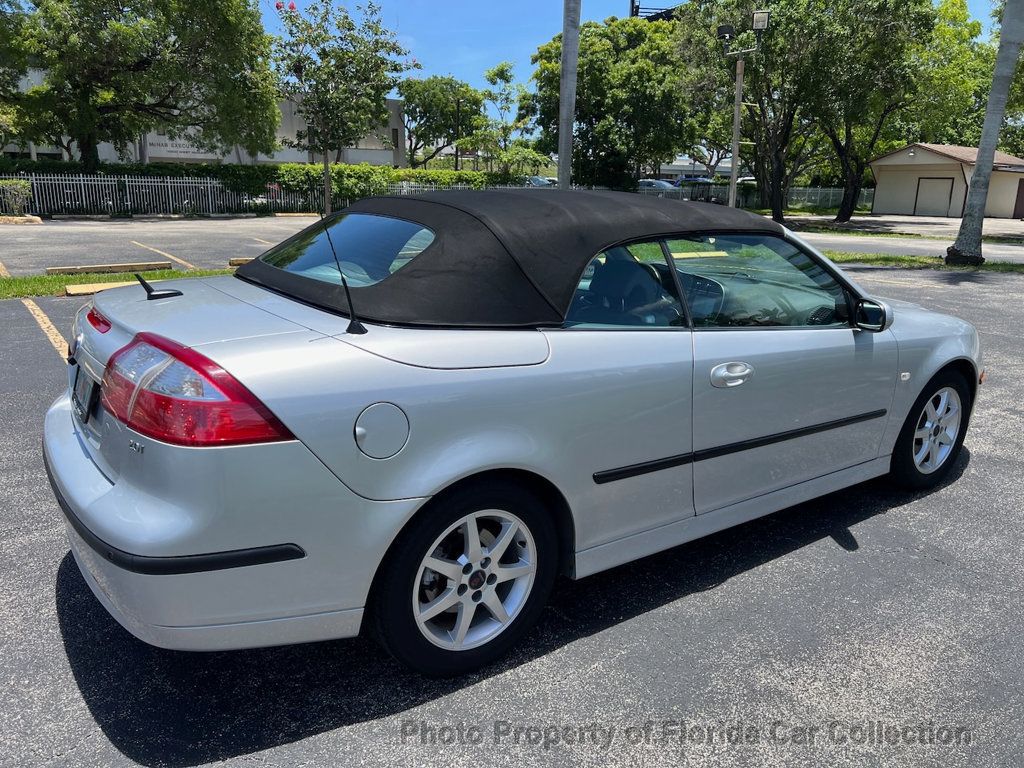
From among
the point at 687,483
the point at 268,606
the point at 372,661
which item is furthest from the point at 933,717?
the point at 268,606

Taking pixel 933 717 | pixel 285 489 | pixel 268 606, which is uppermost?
pixel 285 489

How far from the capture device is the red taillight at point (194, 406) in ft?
6.87

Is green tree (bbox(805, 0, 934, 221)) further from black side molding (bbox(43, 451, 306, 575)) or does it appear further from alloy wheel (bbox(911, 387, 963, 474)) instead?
black side molding (bbox(43, 451, 306, 575))

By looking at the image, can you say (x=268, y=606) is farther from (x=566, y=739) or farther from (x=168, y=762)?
(x=566, y=739)

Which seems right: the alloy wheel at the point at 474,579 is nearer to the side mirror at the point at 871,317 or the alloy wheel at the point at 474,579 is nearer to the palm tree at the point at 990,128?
the side mirror at the point at 871,317

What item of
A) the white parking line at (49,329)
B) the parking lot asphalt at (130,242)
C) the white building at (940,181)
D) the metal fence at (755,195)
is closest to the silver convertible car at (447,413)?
the white parking line at (49,329)

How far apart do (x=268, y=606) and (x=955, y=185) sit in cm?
5138

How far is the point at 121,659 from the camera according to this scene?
2.64 metres

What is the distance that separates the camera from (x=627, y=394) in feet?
9.04

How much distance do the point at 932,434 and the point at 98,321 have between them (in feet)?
13.5

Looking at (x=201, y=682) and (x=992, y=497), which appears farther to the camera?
(x=992, y=497)

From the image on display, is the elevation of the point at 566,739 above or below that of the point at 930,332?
below

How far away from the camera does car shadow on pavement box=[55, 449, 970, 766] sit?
7.57 ft

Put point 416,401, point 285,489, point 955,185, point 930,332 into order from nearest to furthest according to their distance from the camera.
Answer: point 285,489 → point 416,401 → point 930,332 → point 955,185
